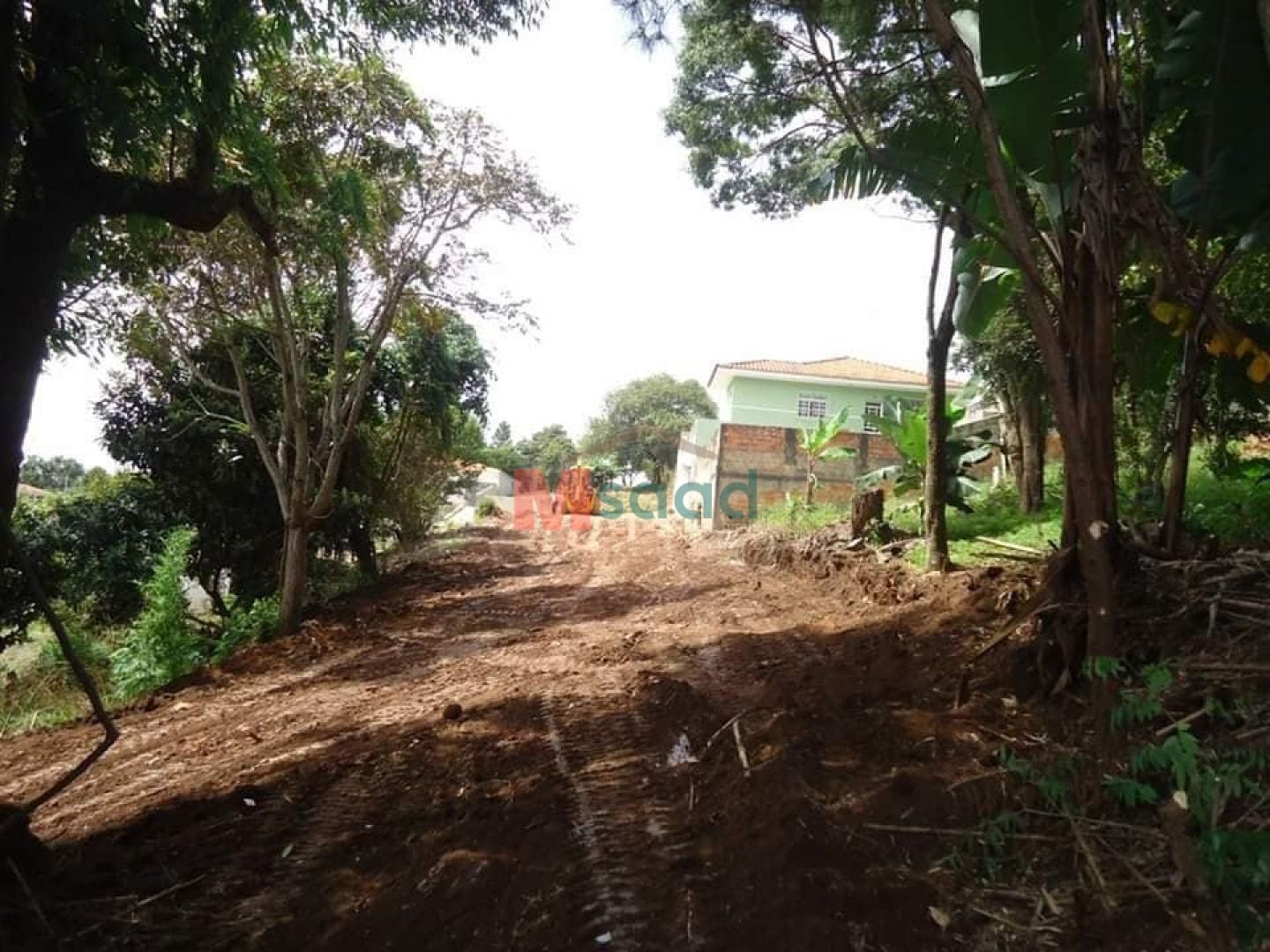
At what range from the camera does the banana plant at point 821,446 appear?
12.9 m

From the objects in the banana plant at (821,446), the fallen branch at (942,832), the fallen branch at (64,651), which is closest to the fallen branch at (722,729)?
the fallen branch at (942,832)

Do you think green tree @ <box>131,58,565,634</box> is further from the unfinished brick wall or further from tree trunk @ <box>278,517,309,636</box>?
the unfinished brick wall

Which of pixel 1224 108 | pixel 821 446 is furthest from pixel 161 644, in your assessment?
pixel 821 446

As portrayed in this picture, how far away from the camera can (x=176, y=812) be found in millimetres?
3404

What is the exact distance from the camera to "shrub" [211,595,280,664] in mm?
8391

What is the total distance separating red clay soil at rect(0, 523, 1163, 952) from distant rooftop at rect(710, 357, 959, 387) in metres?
22.8

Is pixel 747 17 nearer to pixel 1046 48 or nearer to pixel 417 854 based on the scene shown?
pixel 1046 48

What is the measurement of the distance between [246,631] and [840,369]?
82.6 ft

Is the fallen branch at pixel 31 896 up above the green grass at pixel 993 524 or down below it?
below

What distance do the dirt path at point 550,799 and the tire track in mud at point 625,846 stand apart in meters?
0.01

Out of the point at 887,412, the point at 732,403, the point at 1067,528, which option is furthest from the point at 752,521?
the point at 732,403

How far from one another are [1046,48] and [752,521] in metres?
12.6

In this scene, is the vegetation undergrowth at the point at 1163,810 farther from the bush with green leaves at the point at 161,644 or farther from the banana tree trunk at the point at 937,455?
the bush with green leaves at the point at 161,644

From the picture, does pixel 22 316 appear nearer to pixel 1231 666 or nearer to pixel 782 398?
pixel 1231 666
